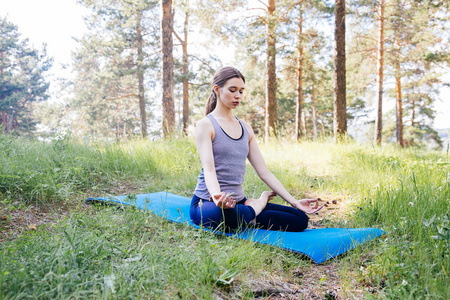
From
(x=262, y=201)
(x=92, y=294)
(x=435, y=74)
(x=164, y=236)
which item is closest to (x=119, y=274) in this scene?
(x=92, y=294)

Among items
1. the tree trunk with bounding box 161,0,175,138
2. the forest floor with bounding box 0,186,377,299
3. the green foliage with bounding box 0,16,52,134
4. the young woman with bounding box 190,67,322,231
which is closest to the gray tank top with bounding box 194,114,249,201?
the young woman with bounding box 190,67,322,231

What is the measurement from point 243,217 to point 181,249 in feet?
2.37

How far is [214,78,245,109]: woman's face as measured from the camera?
2.75 metres

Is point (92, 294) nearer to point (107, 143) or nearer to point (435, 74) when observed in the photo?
point (107, 143)

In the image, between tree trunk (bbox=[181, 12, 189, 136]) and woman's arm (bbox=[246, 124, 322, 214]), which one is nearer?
woman's arm (bbox=[246, 124, 322, 214])

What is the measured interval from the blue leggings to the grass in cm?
15

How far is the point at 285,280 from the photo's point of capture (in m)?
1.97

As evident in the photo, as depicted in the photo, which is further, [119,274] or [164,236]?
[164,236]

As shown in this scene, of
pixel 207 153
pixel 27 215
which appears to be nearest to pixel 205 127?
pixel 207 153

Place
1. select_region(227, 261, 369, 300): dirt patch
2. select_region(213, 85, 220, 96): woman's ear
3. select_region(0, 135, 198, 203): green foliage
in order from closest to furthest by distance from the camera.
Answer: select_region(227, 261, 369, 300): dirt patch → select_region(213, 85, 220, 96): woman's ear → select_region(0, 135, 198, 203): green foliage

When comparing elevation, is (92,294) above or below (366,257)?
above

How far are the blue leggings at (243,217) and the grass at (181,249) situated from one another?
149 millimetres

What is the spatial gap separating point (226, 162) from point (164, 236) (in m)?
0.86

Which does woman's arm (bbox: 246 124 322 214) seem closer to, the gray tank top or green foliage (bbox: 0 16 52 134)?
the gray tank top
